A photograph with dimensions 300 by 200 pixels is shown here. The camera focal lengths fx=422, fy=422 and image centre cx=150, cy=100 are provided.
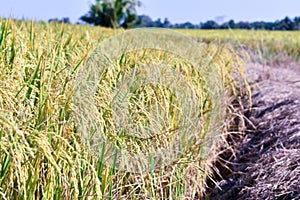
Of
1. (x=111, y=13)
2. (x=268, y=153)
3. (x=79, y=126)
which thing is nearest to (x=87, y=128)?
(x=79, y=126)

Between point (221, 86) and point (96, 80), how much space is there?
1430 millimetres

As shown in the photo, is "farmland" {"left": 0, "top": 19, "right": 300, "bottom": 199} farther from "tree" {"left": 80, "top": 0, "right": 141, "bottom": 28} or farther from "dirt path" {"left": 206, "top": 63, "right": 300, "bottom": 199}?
"tree" {"left": 80, "top": 0, "right": 141, "bottom": 28}

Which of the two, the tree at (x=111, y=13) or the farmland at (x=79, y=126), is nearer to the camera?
the farmland at (x=79, y=126)

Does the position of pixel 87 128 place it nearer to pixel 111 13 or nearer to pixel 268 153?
pixel 268 153

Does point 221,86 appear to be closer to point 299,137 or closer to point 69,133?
point 299,137

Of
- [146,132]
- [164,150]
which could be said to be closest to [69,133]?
[146,132]

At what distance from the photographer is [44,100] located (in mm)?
1570

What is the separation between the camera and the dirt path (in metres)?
2.04

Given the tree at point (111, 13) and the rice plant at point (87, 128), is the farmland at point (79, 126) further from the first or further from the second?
the tree at point (111, 13)

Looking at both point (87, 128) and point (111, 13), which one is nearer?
point (87, 128)

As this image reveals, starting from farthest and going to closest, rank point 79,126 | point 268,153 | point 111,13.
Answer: point 111,13 < point 268,153 < point 79,126

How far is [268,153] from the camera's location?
251 centimetres

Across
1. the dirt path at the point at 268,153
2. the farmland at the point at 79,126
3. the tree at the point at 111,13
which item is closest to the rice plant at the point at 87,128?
the farmland at the point at 79,126

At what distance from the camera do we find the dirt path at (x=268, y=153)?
80.4 inches
